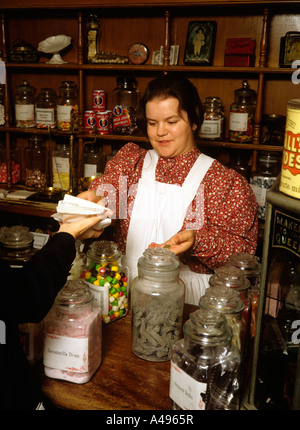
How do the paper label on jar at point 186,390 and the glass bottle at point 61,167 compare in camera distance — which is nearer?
the paper label on jar at point 186,390

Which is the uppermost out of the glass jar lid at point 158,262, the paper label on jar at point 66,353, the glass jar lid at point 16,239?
the glass jar lid at point 16,239

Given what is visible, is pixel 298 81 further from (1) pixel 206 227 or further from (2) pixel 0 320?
(2) pixel 0 320

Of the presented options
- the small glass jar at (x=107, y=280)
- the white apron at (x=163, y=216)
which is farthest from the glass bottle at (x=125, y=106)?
the small glass jar at (x=107, y=280)

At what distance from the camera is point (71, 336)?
91 centimetres

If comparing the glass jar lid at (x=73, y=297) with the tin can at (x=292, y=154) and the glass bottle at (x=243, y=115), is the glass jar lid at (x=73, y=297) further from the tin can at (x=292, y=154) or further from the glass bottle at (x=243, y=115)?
the glass bottle at (x=243, y=115)

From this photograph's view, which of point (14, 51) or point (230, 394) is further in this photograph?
point (14, 51)

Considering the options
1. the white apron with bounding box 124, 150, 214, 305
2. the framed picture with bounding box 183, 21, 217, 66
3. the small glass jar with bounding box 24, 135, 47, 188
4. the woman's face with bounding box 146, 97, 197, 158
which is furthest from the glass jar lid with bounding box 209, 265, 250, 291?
the small glass jar with bounding box 24, 135, 47, 188

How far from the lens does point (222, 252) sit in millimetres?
1683

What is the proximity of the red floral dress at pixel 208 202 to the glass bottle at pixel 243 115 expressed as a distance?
56 centimetres

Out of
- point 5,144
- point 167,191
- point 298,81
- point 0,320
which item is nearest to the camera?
point 0,320

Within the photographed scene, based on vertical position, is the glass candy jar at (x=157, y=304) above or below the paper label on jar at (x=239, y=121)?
below

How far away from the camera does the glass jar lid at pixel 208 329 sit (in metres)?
0.79

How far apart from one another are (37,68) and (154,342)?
7.54 ft

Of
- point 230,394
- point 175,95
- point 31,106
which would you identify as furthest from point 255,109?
point 230,394
